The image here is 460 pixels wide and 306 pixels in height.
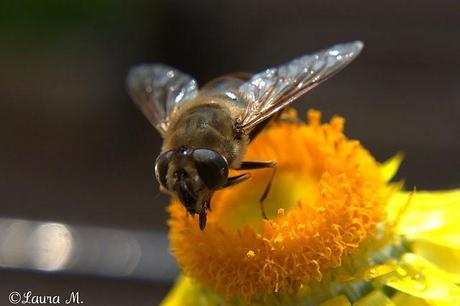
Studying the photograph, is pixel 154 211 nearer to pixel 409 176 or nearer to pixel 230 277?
pixel 409 176

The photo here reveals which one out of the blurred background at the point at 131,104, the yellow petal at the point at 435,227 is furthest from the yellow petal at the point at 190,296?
the blurred background at the point at 131,104

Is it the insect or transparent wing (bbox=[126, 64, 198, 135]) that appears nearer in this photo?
the insect

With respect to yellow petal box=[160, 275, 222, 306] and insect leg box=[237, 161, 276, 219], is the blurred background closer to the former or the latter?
yellow petal box=[160, 275, 222, 306]

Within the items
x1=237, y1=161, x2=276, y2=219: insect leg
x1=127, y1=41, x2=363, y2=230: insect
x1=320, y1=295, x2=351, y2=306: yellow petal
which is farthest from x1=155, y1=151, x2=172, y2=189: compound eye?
x1=320, y1=295, x2=351, y2=306: yellow petal

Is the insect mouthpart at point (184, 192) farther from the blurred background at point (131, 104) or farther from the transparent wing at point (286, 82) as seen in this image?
the blurred background at point (131, 104)

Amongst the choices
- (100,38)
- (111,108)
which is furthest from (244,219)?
(100,38)

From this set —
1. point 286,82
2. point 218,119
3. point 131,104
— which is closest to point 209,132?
point 218,119

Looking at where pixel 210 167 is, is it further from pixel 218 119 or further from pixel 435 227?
pixel 435 227
